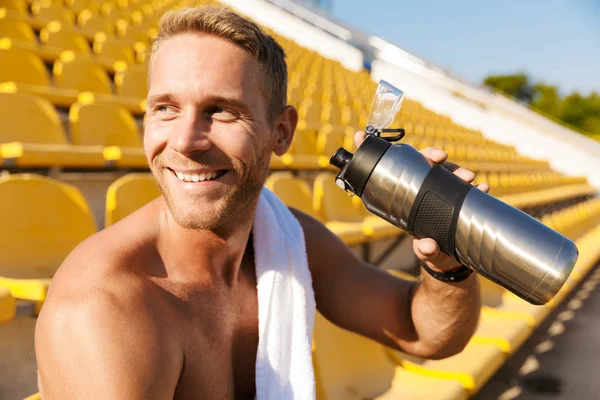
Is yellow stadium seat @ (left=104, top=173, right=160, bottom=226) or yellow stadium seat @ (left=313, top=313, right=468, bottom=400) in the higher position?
yellow stadium seat @ (left=104, top=173, right=160, bottom=226)

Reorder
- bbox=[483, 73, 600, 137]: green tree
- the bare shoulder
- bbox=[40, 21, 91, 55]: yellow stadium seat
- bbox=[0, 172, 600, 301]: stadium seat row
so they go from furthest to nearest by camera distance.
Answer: bbox=[483, 73, 600, 137]: green tree → bbox=[40, 21, 91, 55]: yellow stadium seat → bbox=[0, 172, 600, 301]: stadium seat row → the bare shoulder

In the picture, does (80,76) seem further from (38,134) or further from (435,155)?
(435,155)

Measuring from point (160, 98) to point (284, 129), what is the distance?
267 millimetres

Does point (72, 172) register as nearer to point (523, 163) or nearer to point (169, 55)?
point (169, 55)

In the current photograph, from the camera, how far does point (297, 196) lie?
5.72 feet

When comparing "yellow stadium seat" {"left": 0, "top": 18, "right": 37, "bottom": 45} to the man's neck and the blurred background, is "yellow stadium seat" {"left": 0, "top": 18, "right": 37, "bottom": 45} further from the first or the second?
the man's neck

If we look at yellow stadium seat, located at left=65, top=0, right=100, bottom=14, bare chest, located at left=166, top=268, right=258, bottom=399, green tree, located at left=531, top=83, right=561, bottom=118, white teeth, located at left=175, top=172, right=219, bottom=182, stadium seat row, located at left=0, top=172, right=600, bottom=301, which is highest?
white teeth, located at left=175, top=172, right=219, bottom=182

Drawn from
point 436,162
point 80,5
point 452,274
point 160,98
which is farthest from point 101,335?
point 80,5

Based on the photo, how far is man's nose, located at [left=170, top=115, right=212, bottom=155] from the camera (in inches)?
32.0

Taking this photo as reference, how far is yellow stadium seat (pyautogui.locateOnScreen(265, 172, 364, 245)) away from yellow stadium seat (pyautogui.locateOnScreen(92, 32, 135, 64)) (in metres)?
1.89

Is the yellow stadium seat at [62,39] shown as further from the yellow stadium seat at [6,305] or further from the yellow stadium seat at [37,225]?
the yellow stadium seat at [6,305]

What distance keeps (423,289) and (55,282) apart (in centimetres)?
68

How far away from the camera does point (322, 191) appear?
7.06 ft

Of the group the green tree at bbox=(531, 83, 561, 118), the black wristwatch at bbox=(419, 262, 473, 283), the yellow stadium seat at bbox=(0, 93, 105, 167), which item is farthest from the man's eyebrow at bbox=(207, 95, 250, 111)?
the green tree at bbox=(531, 83, 561, 118)
